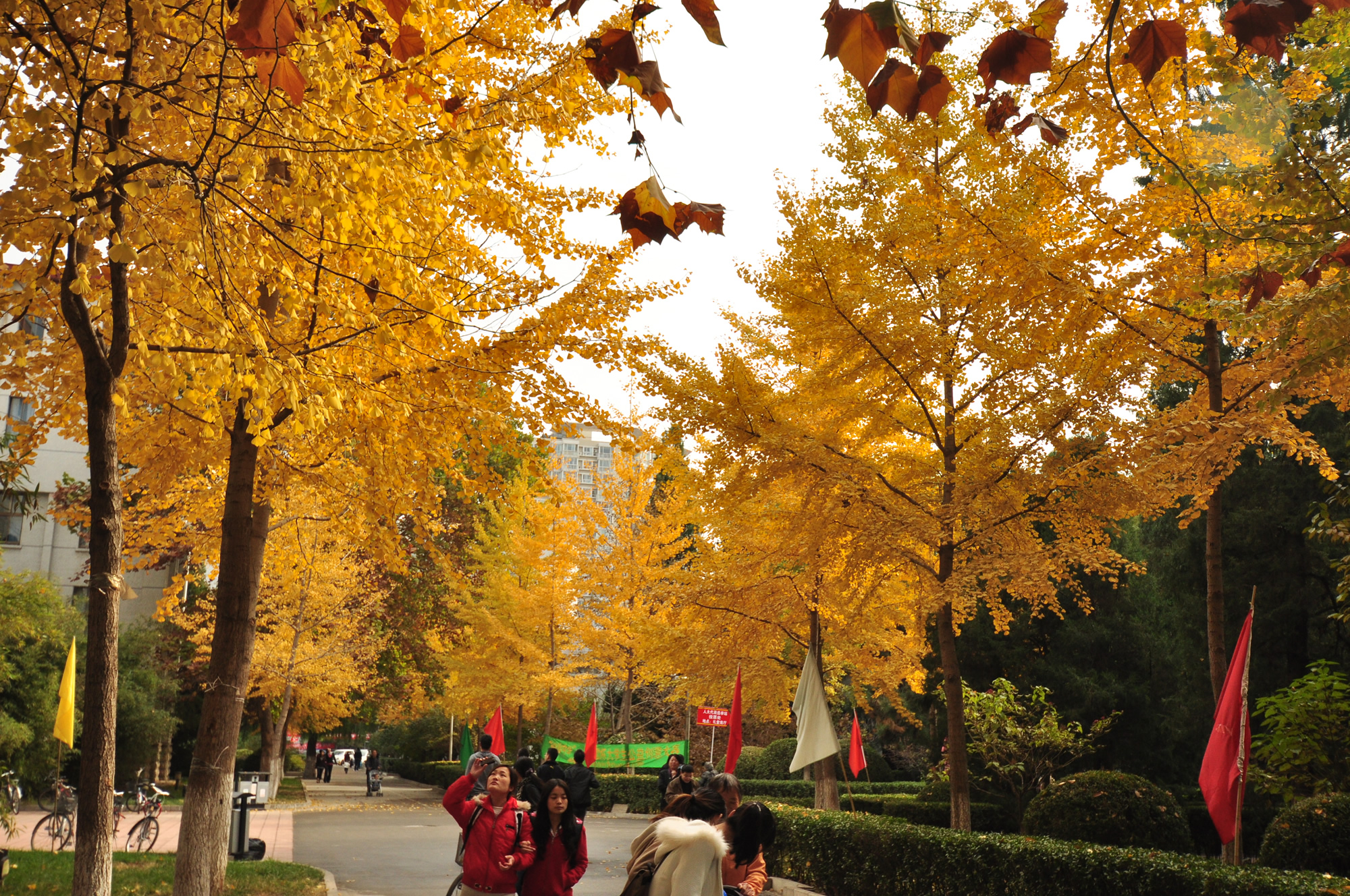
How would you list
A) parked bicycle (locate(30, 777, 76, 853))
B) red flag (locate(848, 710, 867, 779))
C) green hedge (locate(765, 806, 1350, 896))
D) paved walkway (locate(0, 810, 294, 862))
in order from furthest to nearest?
red flag (locate(848, 710, 867, 779))
paved walkway (locate(0, 810, 294, 862))
parked bicycle (locate(30, 777, 76, 853))
green hedge (locate(765, 806, 1350, 896))

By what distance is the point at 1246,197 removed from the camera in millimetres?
7367

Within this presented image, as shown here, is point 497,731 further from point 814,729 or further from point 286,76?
point 286,76

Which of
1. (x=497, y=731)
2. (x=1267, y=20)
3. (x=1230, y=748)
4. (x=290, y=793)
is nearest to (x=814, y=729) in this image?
(x=1230, y=748)

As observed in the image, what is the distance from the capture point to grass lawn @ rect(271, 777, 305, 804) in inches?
1032

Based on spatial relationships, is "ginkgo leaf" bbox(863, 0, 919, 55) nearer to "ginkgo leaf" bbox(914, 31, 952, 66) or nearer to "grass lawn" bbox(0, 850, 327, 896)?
"ginkgo leaf" bbox(914, 31, 952, 66)

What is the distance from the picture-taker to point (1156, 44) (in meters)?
2.66

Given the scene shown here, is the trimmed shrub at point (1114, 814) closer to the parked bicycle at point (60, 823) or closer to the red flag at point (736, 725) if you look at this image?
the red flag at point (736, 725)

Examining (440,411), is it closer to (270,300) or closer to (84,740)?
(270,300)

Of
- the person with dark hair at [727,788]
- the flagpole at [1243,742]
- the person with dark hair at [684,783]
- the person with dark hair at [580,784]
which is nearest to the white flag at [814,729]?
the person with dark hair at [684,783]

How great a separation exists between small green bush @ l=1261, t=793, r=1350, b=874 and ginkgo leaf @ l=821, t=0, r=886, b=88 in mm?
10347

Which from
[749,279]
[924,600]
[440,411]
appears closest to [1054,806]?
[924,600]

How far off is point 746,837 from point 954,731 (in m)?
5.83

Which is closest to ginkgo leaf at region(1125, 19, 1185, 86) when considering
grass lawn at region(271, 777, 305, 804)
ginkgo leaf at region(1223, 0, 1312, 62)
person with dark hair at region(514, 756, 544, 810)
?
ginkgo leaf at region(1223, 0, 1312, 62)

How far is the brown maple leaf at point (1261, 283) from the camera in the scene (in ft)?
19.3
